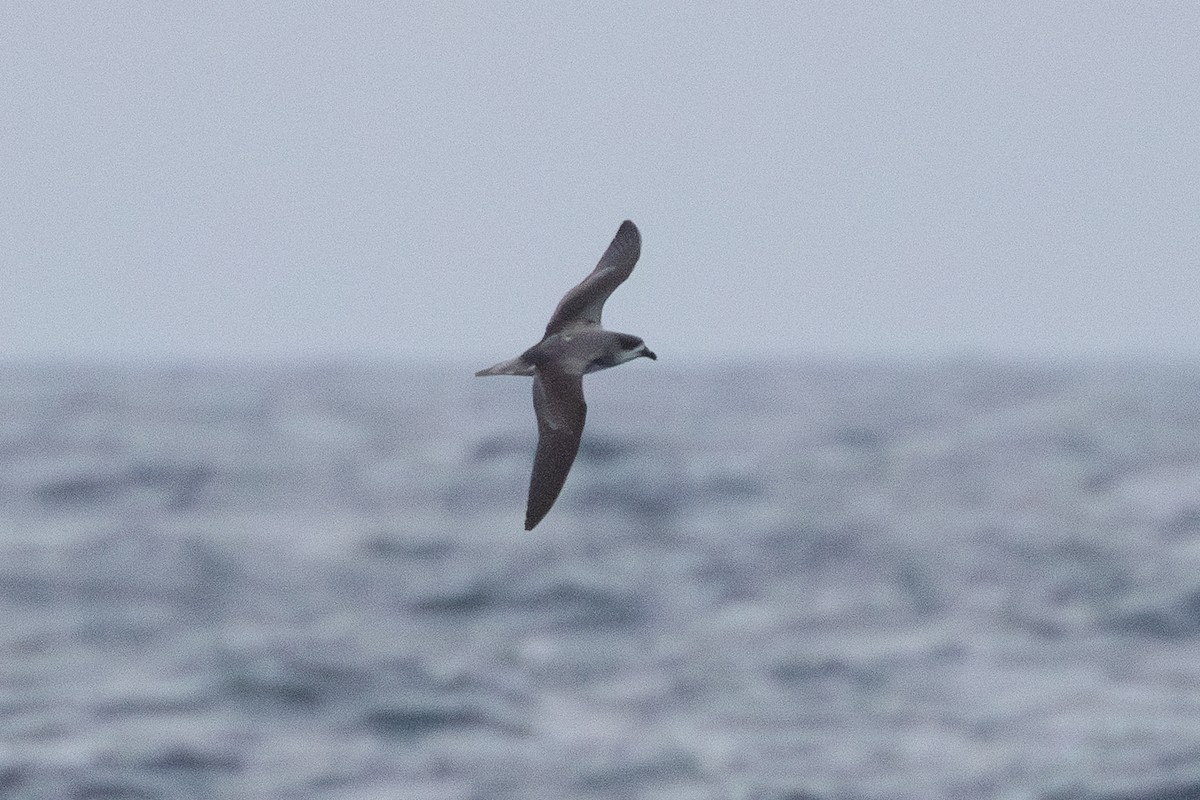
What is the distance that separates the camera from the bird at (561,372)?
685cm

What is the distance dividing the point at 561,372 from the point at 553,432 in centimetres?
33

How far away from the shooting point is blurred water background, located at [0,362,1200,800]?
17.3m

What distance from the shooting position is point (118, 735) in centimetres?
1767

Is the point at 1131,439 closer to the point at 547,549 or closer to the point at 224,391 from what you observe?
the point at 547,549

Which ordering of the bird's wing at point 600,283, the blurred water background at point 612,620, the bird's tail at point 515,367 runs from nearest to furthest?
the bird's tail at point 515,367
the bird's wing at point 600,283
the blurred water background at point 612,620

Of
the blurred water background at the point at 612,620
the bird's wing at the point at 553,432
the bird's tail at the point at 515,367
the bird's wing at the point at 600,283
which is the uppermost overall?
the bird's wing at the point at 600,283

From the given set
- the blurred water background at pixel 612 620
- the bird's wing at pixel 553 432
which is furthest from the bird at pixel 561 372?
the blurred water background at pixel 612 620

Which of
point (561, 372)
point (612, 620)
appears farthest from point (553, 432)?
point (612, 620)

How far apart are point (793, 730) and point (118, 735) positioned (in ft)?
24.0

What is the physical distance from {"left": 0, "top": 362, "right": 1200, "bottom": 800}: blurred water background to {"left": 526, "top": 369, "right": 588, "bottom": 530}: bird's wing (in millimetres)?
10256

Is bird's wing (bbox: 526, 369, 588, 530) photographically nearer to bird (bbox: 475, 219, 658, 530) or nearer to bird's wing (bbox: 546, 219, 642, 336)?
bird (bbox: 475, 219, 658, 530)

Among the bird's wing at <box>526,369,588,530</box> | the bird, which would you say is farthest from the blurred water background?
the bird's wing at <box>526,369,588,530</box>

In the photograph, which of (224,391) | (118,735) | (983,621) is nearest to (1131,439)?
(983,621)

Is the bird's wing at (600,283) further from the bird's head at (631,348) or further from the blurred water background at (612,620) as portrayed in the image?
the blurred water background at (612,620)
